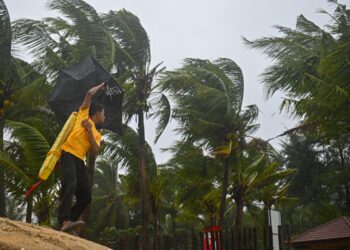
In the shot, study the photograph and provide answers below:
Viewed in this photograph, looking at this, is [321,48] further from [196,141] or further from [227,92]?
[196,141]

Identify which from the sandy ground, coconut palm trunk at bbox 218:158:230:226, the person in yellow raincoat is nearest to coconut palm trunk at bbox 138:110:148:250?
coconut palm trunk at bbox 218:158:230:226

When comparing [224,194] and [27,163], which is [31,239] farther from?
[224,194]

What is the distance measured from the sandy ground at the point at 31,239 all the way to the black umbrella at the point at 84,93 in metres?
1.67

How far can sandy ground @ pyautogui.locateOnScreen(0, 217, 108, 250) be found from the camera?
326 cm

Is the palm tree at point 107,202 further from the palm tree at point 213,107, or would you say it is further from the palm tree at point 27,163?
the palm tree at point 27,163

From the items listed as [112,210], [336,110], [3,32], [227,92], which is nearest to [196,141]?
[227,92]

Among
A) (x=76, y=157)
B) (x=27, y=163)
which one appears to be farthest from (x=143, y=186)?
(x=76, y=157)

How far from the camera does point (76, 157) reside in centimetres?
464

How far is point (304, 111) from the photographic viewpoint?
1316cm

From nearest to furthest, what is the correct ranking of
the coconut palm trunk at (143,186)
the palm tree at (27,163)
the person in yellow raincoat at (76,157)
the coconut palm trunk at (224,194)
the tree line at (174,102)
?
the person in yellow raincoat at (76,157) → the palm tree at (27,163) → the tree line at (174,102) → the coconut palm trunk at (143,186) → the coconut palm trunk at (224,194)

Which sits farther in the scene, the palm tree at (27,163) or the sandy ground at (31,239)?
the palm tree at (27,163)

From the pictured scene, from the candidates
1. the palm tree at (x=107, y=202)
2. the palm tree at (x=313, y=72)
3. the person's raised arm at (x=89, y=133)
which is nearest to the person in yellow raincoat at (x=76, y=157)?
the person's raised arm at (x=89, y=133)

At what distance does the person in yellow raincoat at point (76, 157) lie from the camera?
4.54 meters

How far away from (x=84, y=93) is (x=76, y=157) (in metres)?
1.00
